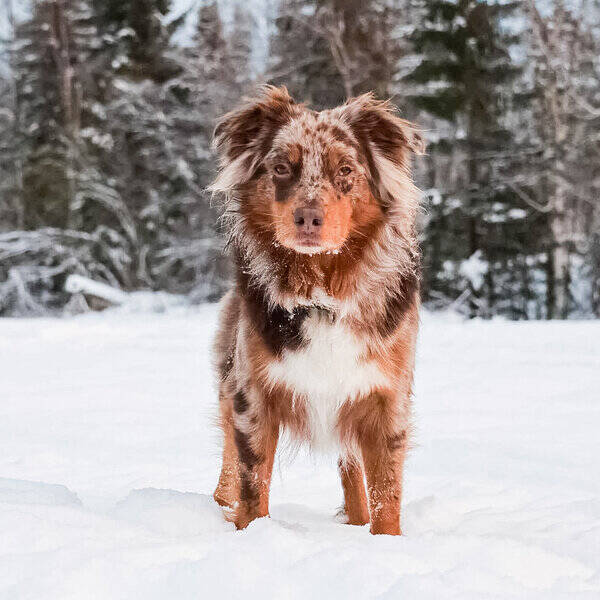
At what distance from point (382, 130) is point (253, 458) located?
5.90 ft

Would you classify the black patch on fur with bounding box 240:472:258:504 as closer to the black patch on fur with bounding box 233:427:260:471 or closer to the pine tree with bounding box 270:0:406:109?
the black patch on fur with bounding box 233:427:260:471

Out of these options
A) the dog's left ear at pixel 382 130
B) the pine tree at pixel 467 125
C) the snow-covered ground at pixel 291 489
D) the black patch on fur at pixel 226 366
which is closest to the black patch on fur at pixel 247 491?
the snow-covered ground at pixel 291 489

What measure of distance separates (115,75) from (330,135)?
72.9 feet

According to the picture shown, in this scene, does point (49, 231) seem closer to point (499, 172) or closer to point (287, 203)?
point (499, 172)

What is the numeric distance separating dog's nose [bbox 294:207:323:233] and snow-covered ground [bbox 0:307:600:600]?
1.27 meters

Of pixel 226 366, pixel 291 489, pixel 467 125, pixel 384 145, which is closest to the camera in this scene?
pixel 384 145

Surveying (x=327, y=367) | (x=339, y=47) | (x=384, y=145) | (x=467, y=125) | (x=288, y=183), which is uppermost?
(x=339, y=47)

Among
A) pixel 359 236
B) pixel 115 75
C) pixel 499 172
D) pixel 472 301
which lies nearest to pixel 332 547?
pixel 359 236

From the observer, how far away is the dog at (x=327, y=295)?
11.6ft

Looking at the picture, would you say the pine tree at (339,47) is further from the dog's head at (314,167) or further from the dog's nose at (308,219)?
the dog's nose at (308,219)

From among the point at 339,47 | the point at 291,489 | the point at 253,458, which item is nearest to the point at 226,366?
the point at 253,458

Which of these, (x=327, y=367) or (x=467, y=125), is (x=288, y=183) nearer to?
(x=327, y=367)

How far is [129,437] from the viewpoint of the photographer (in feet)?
21.2

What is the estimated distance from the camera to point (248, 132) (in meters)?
3.99
